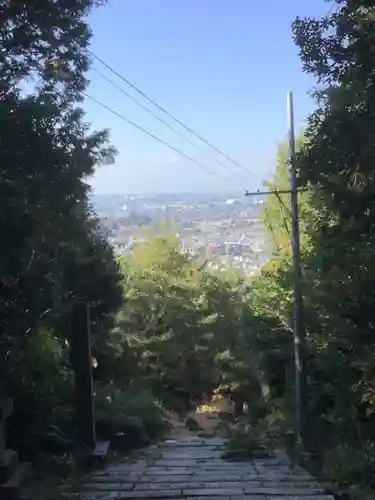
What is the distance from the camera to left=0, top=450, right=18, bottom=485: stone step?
17.0 ft

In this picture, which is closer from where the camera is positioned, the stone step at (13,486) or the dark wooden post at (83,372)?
the stone step at (13,486)

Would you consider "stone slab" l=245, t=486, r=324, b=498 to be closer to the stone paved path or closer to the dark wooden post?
the stone paved path

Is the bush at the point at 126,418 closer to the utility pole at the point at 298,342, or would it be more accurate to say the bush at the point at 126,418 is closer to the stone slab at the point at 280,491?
the utility pole at the point at 298,342

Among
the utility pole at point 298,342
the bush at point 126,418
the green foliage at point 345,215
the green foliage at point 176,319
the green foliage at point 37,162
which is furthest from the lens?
Answer: the green foliage at point 176,319

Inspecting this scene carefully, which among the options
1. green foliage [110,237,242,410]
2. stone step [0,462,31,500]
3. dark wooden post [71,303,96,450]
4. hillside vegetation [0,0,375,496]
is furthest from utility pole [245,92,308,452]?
green foliage [110,237,242,410]

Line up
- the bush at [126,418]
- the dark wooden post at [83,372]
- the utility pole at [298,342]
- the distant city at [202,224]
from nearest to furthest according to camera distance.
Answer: the dark wooden post at [83,372] < the bush at [126,418] < the utility pole at [298,342] < the distant city at [202,224]

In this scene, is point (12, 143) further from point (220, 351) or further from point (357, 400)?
point (220, 351)

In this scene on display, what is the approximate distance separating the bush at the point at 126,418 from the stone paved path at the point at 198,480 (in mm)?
889

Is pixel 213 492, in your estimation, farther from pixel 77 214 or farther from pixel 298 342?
pixel 298 342

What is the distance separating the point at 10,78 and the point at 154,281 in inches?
650

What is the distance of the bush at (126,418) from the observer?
9.91 metres

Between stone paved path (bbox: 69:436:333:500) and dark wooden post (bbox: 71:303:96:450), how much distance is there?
0.58 metres

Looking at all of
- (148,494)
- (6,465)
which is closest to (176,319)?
(148,494)

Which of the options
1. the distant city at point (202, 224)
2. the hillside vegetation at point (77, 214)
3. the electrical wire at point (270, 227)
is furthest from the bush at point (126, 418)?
the electrical wire at point (270, 227)
